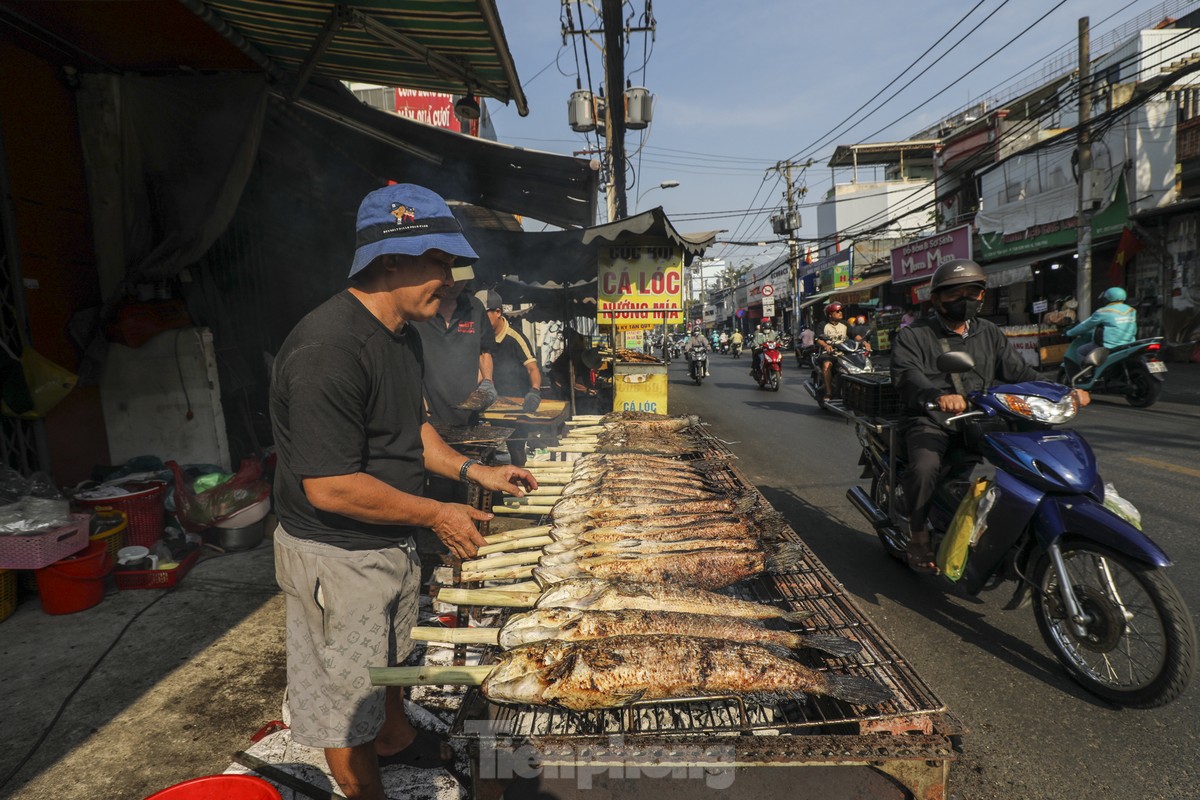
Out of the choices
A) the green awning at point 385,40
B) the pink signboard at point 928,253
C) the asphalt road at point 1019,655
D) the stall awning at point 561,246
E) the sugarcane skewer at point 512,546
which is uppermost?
Result: the pink signboard at point 928,253

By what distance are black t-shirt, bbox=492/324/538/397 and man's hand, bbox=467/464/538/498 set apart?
185 inches

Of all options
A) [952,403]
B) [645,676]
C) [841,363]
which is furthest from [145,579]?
[841,363]

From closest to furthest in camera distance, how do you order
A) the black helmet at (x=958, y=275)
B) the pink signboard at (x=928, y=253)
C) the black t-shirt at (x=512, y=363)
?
the black helmet at (x=958, y=275)
the black t-shirt at (x=512, y=363)
the pink signboard at (x=928, y=253)

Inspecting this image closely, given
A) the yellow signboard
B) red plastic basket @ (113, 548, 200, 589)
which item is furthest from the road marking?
red plastic basket @ (113, 548, 200, 589)

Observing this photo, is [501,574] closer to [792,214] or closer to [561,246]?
[561,246]

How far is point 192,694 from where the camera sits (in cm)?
301

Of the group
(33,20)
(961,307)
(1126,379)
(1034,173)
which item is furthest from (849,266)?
(33,20)

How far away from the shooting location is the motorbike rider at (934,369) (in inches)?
145

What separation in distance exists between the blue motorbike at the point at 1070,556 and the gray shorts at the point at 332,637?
9.92 ft

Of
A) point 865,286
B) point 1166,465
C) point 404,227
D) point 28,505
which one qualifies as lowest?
point 1166,465

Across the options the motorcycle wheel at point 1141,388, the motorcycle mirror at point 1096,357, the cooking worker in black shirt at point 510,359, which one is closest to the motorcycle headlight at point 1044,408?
the motorcycle mirror at point 1096,357

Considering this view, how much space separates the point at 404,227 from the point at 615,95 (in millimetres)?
8201

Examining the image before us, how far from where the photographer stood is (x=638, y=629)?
6.63 feet

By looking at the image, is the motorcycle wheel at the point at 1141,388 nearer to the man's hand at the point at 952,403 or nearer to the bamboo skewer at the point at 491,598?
the man's hand at the point at 952,403
